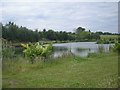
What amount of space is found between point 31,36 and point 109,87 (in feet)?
112

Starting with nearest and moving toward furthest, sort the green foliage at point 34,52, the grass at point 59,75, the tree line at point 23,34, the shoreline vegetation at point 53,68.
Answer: the grass at point 59,75
the shoreline vegetation at point 53,68
the green foliage at point 34,52
the tree line at point 23,34

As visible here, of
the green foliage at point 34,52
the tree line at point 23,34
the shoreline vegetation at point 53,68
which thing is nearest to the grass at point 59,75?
the shoreline vegetation at point 53,68

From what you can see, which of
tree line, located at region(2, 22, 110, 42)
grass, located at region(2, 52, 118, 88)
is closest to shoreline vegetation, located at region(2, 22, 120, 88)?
grass, located at region(2, 52, 118, 88)

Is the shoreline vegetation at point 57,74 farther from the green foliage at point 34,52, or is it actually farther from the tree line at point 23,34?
the tree line at point 23,34

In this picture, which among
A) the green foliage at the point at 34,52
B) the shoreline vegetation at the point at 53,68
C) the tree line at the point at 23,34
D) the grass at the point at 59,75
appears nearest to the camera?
the grass at the point at 59,75

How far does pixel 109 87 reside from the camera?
3529mm

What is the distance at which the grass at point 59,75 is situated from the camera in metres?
3.98

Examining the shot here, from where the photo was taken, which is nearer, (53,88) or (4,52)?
(53,88)

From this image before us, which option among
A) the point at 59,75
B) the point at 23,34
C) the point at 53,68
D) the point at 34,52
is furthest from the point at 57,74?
the point at 23,34

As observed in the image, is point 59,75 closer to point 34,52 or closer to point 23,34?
point 34,52

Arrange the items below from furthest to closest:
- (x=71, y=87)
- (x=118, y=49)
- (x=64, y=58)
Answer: (x=118, y=49)
(x=64, y=58)
(x=71, y=87)

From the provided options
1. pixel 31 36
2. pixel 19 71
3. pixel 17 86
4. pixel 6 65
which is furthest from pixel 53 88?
pixel 31 36

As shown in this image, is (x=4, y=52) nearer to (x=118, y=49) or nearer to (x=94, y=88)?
(x=94, y=88)

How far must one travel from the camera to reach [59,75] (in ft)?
17.4
